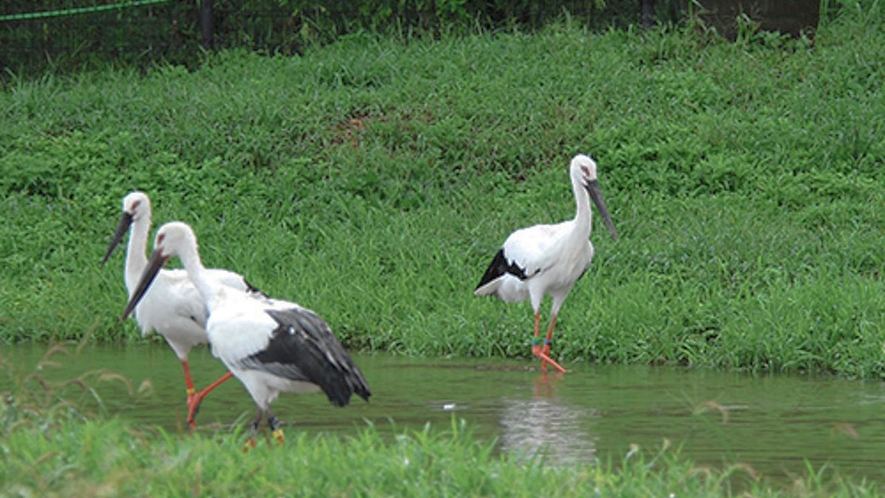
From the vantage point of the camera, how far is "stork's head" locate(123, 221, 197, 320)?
7793 mm

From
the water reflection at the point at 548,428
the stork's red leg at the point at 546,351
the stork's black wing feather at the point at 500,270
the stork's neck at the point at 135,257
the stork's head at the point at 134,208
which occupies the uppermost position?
the stork's head at the point at 134,208

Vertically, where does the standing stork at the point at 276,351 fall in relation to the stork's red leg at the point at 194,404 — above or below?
above

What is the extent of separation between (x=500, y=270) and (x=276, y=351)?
3874 millimetres

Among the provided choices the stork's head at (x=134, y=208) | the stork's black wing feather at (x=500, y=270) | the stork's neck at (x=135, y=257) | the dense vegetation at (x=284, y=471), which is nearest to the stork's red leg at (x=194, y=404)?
the stork's neck at (x=135, y=257)

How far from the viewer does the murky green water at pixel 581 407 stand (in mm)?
7078

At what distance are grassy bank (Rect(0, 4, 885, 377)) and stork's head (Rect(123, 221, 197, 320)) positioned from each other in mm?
2967

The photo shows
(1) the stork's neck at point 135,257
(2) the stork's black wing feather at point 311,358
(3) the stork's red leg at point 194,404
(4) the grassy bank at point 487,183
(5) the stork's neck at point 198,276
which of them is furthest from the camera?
(4) the grassy bank at point 487,183

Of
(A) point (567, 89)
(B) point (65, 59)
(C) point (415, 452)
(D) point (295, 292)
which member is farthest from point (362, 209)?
(C) point (415, 452)

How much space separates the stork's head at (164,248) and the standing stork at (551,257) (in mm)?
3039

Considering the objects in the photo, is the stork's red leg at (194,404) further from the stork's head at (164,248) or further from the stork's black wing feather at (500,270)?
the stork's black wing feather at (500,270)

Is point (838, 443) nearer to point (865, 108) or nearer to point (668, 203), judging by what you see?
point (668, 203)

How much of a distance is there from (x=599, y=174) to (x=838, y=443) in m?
6.61

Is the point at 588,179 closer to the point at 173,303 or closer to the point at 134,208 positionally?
the point at 134,208

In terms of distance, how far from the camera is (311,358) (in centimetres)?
684
